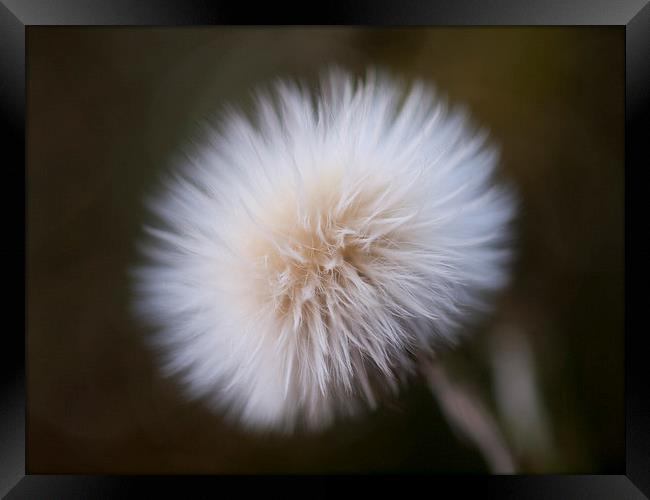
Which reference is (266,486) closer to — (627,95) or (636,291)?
(636,291)

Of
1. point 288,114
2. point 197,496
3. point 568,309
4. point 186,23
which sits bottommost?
point 197,496

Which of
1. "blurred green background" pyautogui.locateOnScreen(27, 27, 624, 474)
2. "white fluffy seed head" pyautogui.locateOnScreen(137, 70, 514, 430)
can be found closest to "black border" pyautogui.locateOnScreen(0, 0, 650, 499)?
"blurred green background" pyautogui.locateOnScreen(27, 27, 624, 474)

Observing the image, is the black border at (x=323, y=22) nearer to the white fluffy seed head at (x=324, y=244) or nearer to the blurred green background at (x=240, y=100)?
the blurred green background at (x=240, y=100)

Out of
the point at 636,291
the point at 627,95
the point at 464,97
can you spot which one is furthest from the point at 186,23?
the point at 636,291

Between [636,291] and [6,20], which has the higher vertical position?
[6,20]

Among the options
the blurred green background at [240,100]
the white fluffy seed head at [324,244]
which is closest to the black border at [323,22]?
the blurred green background at [240,100]
